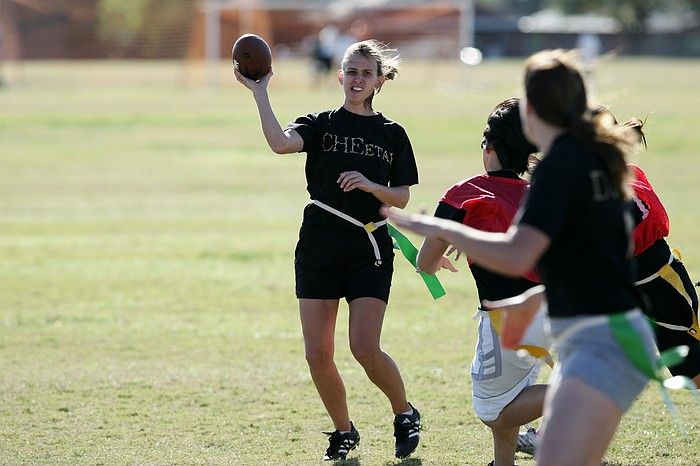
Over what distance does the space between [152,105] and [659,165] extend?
18944mm

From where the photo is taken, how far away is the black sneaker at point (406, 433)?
6.07 m

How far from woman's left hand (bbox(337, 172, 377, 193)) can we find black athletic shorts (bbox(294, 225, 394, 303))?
1.04 feet

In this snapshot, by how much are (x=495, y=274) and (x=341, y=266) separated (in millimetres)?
986

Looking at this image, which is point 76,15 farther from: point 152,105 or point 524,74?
point 524,74

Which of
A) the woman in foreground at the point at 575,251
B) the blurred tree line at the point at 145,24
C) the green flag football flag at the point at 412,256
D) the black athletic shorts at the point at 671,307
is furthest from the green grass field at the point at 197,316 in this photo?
the blurred tree line at the point at 145,24

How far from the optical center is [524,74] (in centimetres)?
404

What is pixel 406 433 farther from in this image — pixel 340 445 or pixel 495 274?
pixel 495 274

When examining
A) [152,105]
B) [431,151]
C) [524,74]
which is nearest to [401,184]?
[524,74]

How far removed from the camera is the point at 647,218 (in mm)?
5895

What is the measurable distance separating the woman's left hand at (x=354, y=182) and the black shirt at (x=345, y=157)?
200 millimetres

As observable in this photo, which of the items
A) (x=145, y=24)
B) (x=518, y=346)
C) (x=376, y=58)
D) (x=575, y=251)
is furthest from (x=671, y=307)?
(x=145, y=24)

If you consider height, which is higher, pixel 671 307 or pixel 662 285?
pixel 662 285

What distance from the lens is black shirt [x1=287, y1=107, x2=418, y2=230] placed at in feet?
19.9

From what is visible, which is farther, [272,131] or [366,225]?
[366,225]
